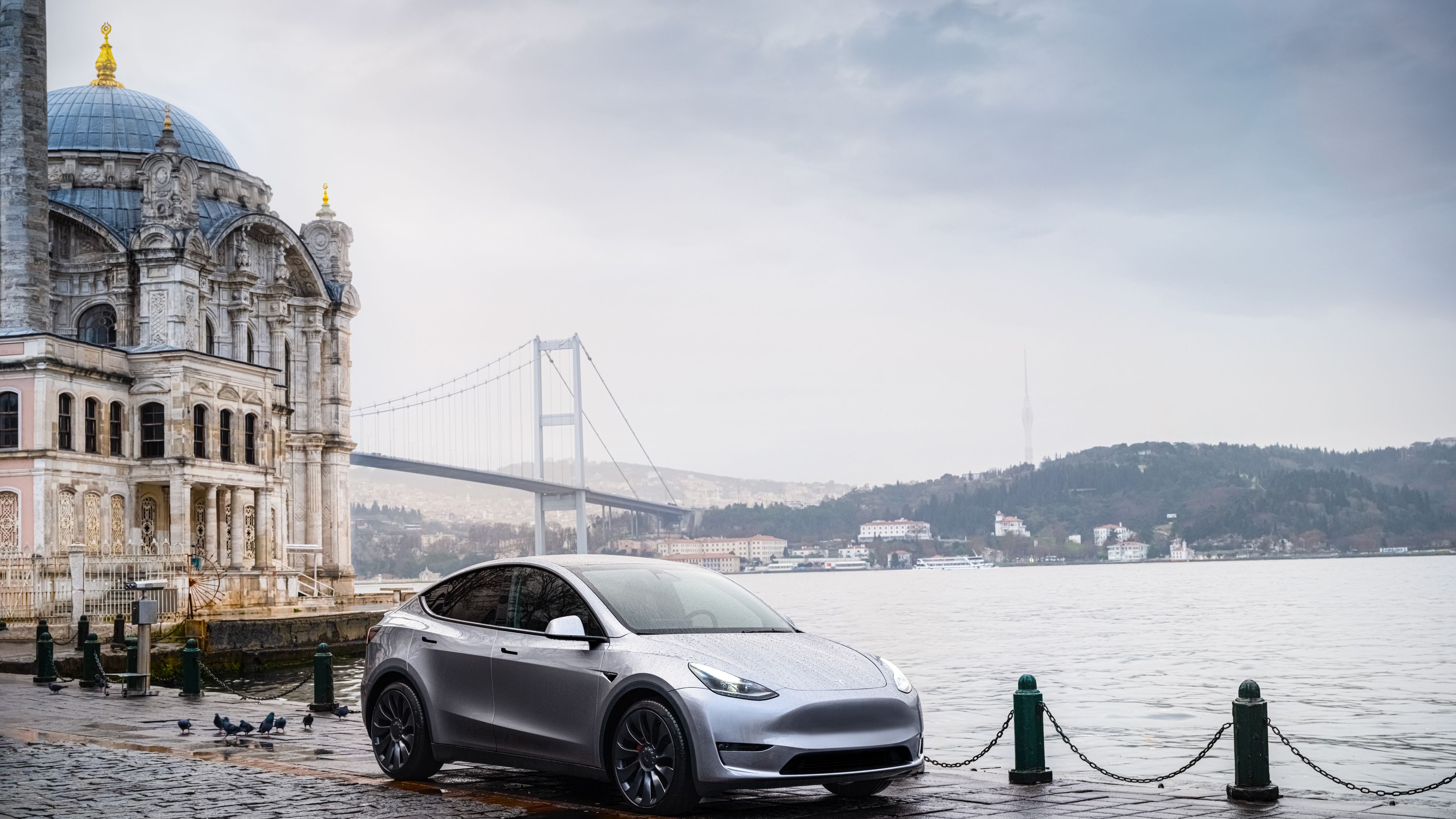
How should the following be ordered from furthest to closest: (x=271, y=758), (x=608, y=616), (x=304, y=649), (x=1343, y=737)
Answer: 1. (x=304, y=649)
2. (x=1343, y=737)
3. (x=271, y=758)
4. (x=608, y=616)

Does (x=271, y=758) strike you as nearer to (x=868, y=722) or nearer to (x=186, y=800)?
(x=186, y=800)

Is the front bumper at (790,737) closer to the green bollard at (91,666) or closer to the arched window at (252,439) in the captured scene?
the green bollard at (91,666)

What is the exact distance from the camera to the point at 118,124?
171 ft

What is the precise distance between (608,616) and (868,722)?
1624 mm

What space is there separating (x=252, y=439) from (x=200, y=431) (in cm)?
227

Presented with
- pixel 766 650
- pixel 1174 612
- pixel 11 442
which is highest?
pixel 11 442

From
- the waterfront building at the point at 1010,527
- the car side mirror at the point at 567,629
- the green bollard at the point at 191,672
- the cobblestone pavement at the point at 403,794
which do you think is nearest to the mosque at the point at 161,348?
the green bollard at the point at 191,672

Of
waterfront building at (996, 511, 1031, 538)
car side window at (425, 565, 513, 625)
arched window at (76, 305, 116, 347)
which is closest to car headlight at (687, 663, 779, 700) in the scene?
car side window at (425, 565, 513, 625)

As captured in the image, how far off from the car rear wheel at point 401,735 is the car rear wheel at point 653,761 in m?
1.76

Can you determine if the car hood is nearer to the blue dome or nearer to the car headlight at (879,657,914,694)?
the car headlight at (879,657,914,694)

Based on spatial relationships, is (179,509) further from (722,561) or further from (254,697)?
(722,561)

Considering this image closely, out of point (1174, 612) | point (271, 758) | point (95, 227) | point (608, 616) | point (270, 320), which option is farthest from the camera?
point (1174, 612)

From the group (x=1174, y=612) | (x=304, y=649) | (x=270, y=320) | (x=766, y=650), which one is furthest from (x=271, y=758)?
(x=1174, y=612)

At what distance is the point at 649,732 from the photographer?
8.02m
